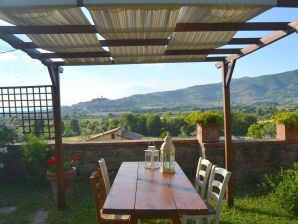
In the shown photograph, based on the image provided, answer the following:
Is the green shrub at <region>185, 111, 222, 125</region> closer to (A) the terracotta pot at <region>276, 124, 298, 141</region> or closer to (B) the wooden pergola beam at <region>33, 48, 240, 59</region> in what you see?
(A) the terracotta pot at <region>276, 124, 298, 141</region>

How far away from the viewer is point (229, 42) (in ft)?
13.6

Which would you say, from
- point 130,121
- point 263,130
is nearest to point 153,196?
point 263,130

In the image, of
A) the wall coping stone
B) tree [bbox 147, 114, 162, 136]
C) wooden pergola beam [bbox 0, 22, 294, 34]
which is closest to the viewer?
wooden pergola beam [bbox 0, 22, 294, 34]

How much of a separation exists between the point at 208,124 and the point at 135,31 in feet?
10.3

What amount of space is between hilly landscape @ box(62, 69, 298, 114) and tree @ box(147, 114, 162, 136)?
9010mm

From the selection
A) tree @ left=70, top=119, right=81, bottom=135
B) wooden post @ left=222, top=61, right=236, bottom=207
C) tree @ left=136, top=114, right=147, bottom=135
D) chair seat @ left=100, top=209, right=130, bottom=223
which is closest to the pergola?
wooden post @ left=222, top=61, right=236, bottom=207

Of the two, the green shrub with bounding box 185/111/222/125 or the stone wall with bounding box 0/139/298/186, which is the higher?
the green shrub with bounding box 185/111/222/125

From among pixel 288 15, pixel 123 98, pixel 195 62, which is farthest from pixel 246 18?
pixel 123 98

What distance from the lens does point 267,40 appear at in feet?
12.8

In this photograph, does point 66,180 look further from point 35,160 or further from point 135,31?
point 135,31

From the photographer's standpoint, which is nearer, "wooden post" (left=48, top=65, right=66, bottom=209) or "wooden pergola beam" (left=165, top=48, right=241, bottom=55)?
"wooden pergola beam" (left=165, top=48, right=241, bottom=55)

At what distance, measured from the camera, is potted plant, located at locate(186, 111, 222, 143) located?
6.23 meters

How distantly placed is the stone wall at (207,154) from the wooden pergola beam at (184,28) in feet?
10.6

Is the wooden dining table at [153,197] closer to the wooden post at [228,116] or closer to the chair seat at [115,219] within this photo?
the chair seat at [115,219]
